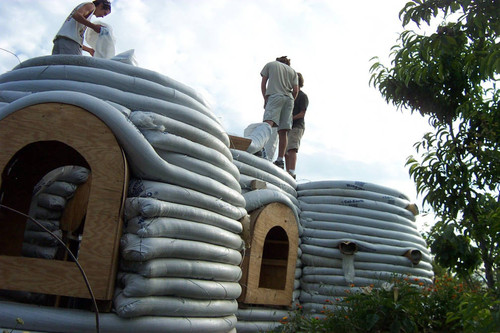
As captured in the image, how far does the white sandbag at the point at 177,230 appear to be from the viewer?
3.35m

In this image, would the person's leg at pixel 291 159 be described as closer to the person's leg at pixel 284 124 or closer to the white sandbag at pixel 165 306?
the person's leg at pixel 284 124

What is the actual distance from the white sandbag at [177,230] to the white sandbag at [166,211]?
0.03m

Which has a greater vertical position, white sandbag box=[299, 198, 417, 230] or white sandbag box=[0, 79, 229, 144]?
white sandbag box=[299, 198, 417, 230]

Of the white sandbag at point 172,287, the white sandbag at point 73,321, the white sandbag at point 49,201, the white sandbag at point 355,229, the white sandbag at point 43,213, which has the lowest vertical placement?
the white sandbag at point 73,321

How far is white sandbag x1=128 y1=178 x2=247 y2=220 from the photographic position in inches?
138

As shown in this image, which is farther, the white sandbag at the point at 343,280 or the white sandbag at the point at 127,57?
the white sandbag at the point at 343,280

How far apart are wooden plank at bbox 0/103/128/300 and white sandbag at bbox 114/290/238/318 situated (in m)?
0.13

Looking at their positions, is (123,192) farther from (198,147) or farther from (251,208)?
(251,208)

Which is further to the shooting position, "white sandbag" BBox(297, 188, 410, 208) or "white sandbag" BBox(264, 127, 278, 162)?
"white sandbag" BBox(297, 188, 410, 208)

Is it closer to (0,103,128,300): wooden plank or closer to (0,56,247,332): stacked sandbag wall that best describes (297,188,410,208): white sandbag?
(0,56,247,332): stacked sandbag wall

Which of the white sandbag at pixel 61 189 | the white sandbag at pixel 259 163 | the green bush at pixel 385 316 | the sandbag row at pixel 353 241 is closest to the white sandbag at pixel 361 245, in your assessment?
the sandbag row at pixel 353 241

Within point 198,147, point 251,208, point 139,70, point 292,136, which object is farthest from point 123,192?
point 292,136

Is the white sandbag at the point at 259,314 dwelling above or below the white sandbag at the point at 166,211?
below

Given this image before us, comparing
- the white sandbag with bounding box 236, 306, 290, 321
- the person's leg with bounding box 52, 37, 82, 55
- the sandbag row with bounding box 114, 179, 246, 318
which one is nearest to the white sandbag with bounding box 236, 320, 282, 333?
the white sandbag with bounding box 236, 306, 290, 321
